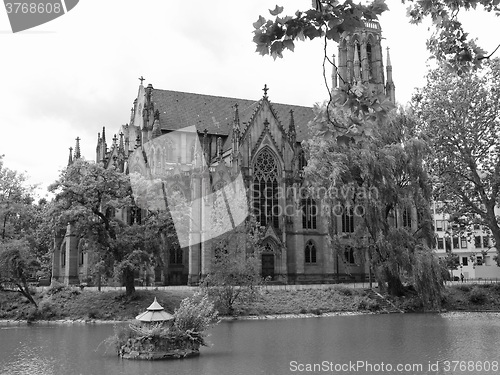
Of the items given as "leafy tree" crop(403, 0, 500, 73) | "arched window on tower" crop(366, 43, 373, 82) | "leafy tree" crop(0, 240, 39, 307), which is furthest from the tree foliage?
"arched window on tower" crop(366, 43, 373, 82)

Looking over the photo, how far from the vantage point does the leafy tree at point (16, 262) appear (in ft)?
135

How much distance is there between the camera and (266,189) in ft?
194

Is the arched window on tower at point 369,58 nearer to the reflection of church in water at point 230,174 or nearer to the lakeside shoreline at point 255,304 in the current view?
the reflection of church in water at point 230,174

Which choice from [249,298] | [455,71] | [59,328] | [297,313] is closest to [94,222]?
[59,328]

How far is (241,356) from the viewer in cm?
2197

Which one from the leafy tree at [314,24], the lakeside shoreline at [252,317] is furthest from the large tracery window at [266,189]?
the leafy tree at [314,24]

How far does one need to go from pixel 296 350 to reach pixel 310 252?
37.8 metres

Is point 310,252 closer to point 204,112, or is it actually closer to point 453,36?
point 204,112

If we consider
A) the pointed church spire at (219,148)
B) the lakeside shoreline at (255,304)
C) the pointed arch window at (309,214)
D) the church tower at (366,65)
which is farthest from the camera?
the church tower at (366,65)

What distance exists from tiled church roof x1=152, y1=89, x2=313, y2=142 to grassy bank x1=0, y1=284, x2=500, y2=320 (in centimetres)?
2291

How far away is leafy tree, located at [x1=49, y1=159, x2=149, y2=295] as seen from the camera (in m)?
42.3

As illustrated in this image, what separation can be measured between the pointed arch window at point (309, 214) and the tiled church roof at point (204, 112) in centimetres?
898

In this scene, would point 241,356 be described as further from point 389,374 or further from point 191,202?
point 191,202

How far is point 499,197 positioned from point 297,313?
58.1 ft
